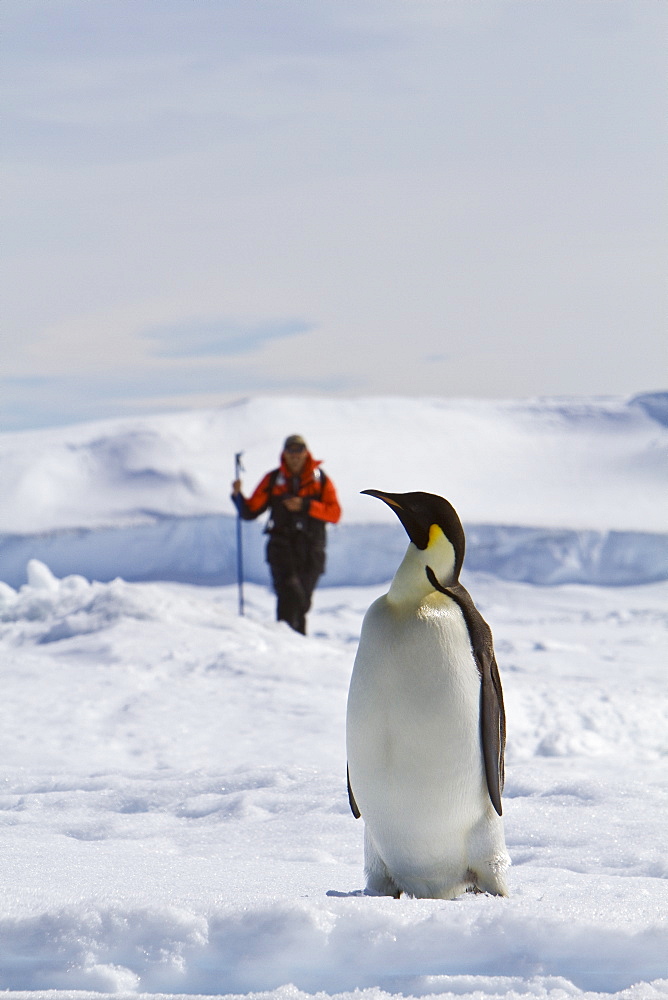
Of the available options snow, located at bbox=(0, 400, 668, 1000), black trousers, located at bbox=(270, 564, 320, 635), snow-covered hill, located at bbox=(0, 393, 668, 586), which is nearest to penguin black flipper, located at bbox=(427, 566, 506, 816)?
snow, located at bbox=(0, 400, 668, 1000)

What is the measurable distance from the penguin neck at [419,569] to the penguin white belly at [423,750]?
0.02 meters

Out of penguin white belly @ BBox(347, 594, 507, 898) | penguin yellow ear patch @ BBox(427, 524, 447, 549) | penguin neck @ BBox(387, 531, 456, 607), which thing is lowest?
penguin white belly @ BBox(347, 594, 507, 898)

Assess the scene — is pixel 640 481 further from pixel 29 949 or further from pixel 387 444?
pixel 29 949

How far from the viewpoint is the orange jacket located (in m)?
6.48

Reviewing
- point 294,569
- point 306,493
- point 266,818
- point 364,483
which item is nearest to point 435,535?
point 266,818

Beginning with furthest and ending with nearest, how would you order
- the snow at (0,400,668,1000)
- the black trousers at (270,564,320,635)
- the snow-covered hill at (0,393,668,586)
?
the snow-covered hill at (0,393,668,586), the black trousers at (270,564,320,635), the snow at (0,400,668,1000)

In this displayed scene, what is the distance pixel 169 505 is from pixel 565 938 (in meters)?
12.8

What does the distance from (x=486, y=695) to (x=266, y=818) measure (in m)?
1.20

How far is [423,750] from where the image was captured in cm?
214

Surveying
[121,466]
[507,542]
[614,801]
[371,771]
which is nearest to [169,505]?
[121,466]

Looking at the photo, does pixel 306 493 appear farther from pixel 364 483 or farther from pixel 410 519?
pixel 364 483

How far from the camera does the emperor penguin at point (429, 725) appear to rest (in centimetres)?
213

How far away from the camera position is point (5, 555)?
1364cm

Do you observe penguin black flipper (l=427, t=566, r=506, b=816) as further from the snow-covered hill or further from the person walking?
the snow-covered hill
